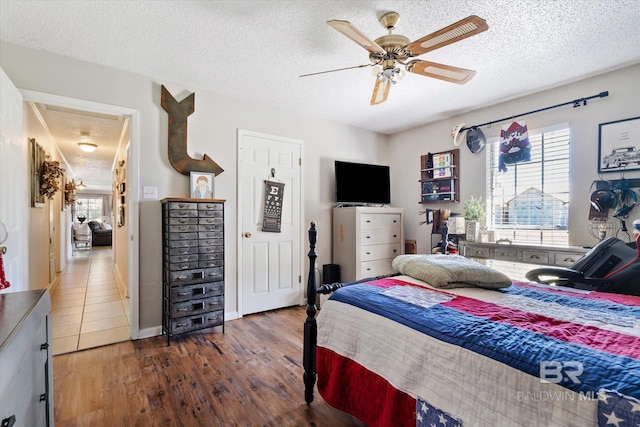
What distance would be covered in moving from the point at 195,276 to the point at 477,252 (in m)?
2.97

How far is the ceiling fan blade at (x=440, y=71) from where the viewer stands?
85.4 inches

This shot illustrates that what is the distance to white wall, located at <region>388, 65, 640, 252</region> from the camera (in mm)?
2756

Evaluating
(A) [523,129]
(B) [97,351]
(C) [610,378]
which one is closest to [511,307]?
(C) [610,378]

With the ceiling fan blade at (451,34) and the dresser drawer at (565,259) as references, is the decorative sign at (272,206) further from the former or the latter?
the dresser drawer at (565,259)

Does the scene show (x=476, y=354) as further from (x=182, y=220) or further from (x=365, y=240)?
(x=365, y=240)

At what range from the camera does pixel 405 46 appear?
2047 mm

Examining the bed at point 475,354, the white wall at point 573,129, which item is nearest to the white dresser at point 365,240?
the white wall at point 573,129

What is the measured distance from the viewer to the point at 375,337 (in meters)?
1.37

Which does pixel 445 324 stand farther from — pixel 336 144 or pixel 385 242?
pixel 336 144

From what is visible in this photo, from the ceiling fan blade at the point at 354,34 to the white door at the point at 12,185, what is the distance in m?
2.13

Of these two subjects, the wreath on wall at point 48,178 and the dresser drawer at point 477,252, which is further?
the wreath on wall at point 48,178

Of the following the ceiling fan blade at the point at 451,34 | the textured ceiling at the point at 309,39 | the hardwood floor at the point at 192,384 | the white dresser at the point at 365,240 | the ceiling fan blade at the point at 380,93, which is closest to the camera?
the ceiling fan blade at the point at 451,34

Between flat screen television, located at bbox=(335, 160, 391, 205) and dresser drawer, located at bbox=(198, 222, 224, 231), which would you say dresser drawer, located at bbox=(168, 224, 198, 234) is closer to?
dresser drawer, located at bbox=(198, 222, 224, 231)

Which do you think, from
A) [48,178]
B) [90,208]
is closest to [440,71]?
[48,178]
